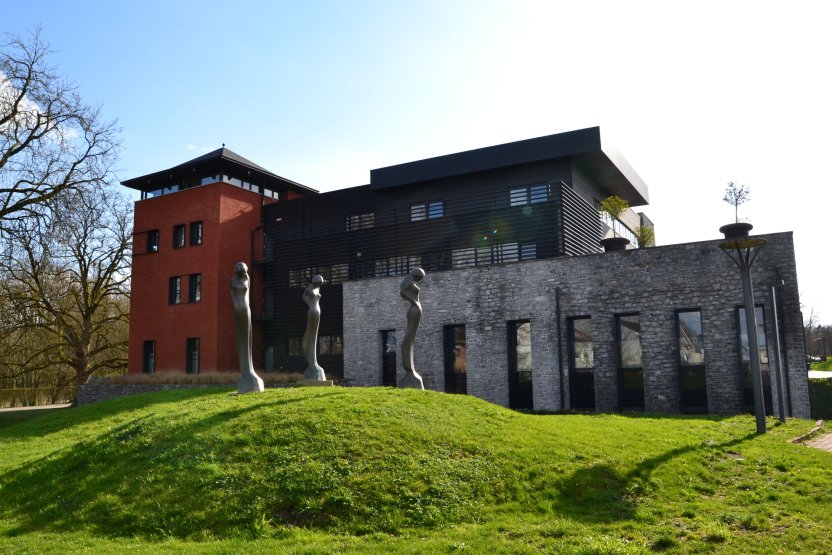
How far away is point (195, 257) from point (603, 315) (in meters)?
21.6

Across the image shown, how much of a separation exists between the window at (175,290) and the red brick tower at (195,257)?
5 centimetres

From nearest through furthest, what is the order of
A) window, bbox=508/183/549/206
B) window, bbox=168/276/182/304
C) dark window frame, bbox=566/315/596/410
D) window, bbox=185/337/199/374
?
dark window frame, bbox=566/315/596/410 → window, bbox=508/183/549/206 → window, bbox=185/337/199/374 → window, bbox=168/276/182/304

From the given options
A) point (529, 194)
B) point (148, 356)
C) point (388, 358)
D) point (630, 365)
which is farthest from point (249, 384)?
point (148, 356)

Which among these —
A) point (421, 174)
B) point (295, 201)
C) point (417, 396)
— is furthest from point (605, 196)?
point (417, 396)

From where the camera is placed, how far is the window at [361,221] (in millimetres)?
30734

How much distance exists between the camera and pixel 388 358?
25359 millimetres

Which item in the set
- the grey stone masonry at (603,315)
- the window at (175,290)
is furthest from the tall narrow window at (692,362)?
the window at (175,290)

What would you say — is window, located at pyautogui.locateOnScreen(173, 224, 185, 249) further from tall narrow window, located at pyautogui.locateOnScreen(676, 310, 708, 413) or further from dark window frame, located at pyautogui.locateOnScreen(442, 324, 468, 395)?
tall narrow window, located at pyautogui.locateOnScreen(676, 310, 708, 413)

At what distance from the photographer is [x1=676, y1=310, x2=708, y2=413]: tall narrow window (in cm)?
1938

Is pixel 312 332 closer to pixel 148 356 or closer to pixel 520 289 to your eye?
pixel 520 289

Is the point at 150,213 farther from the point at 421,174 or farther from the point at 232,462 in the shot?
the point at 232,462

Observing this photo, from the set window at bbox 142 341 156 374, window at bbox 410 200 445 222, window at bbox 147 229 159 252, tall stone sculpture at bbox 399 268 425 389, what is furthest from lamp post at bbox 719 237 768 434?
window at bbox 147 229 159 252

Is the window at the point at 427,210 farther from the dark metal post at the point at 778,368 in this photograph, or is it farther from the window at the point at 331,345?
the dark metal post at the point at 778,368

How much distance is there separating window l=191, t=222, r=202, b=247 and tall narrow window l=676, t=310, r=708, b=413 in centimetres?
2387
